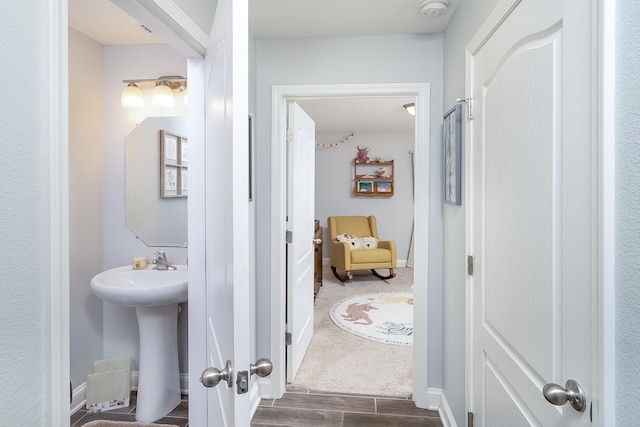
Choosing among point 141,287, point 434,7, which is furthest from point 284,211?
point 434,7

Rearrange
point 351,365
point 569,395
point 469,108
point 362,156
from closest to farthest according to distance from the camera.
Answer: point 569,395
point 469,108
point 351,365
point 362,156

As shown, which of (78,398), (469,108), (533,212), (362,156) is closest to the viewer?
(533,212)

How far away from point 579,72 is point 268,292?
6.71ft

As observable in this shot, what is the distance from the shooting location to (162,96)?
235 cm

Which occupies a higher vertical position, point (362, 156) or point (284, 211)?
point (362, 156)

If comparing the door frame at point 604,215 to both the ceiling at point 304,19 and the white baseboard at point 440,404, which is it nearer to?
the ceiling at point 304,19

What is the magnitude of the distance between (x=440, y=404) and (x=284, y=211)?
154cm

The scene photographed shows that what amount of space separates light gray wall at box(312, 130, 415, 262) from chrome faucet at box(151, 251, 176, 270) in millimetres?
4423

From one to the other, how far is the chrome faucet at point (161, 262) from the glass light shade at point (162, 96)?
0.94 meters

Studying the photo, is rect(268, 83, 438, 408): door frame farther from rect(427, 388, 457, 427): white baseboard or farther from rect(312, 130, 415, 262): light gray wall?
rect(312, 130, 415, 262): light gray wall

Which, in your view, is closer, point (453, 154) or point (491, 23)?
point (491, 23)

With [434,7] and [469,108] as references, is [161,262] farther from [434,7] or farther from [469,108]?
[434,7]

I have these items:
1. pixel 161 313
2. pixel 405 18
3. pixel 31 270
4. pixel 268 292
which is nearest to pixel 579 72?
pixel 31 270

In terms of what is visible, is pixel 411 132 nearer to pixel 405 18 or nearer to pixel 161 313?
pixel 405 18
